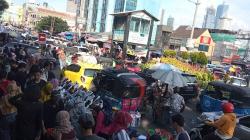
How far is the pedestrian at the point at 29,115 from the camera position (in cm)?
645

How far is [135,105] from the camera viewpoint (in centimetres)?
1362

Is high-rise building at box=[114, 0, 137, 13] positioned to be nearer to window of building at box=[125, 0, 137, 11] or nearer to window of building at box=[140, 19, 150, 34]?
window of building at box=[125, 0, 137, 11]

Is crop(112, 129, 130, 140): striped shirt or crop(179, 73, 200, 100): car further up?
crop(112, 129, 130, 140): striped shirt

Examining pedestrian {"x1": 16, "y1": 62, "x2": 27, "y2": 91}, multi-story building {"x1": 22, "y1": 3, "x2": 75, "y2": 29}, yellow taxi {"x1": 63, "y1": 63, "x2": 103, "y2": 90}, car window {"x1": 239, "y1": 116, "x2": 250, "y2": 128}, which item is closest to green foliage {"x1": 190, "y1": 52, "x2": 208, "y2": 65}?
yellow taxi {"x1": 63, "y1": 63, "x2": 103, "y2": 90}

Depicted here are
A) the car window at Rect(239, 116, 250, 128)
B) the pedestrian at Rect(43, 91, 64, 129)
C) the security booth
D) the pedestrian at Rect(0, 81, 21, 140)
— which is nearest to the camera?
the pedestrian at Rect(0, 81, 21, 140)

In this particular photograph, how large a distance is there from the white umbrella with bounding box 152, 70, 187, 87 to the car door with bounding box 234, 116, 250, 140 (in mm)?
3839

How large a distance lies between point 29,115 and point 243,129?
259 inches

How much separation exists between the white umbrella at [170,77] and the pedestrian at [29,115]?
28.3 ft

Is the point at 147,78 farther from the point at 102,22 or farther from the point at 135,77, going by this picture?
the point at 102,22

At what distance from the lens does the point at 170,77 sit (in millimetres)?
14914

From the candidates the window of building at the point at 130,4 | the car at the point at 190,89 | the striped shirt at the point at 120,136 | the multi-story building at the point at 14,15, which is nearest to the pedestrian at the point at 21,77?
the striped shirt at the point at 120,136

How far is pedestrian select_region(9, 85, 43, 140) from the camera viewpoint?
645cm

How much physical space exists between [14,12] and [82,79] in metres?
165

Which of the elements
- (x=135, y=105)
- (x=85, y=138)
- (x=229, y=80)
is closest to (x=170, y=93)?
(x=135, y=105)
